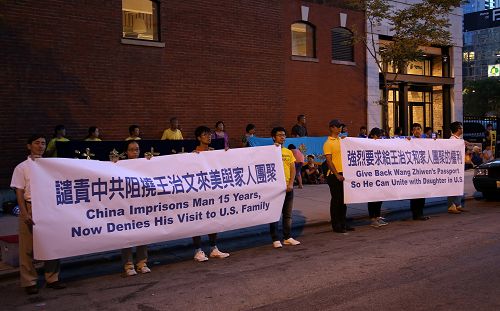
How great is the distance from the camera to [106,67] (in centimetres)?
1399

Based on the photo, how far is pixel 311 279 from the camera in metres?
6.46

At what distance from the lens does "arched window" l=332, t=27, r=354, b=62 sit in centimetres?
2003

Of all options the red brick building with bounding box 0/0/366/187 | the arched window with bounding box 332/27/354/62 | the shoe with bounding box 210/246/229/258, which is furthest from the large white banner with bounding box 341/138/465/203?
the arched window with bounding box 332/27/354/62

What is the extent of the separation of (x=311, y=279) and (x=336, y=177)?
3238mm

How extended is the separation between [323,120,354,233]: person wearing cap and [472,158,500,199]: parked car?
15.8 ft

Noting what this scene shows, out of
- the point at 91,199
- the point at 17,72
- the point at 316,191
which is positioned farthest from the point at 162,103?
the point at 91,199

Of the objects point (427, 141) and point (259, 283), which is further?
point (427, 141)

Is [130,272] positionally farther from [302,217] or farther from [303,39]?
[303,39]

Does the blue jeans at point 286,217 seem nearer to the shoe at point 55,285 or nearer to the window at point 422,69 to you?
the shoe at point 55,285

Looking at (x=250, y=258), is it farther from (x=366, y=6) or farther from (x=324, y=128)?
(x=366, y=6)

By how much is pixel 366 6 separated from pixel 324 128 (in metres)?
4.61

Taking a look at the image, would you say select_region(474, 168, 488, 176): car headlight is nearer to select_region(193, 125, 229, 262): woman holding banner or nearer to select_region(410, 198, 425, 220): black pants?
select_region(410, 198, 425, 220): black pants

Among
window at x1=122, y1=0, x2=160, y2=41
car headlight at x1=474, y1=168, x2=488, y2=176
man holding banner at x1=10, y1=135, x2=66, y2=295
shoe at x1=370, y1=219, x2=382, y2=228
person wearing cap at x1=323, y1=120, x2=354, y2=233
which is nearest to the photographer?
man holding banner at x1=10, y1=135, x2=66, y2=295

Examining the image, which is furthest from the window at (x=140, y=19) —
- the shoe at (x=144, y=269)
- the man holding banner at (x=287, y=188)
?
the shoe at (x=144, y=269)
